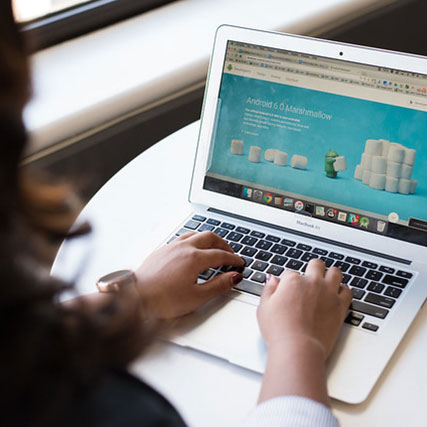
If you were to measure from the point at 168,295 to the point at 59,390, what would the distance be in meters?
0.39

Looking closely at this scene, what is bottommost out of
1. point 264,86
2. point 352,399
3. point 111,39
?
point 352,399

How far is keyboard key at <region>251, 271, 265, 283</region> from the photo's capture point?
2.91 ft

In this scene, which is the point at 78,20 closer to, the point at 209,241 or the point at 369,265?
the point at 209,241

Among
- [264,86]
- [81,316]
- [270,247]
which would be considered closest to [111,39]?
[264,86]

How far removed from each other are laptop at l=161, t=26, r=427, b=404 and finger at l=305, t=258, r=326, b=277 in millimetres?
40

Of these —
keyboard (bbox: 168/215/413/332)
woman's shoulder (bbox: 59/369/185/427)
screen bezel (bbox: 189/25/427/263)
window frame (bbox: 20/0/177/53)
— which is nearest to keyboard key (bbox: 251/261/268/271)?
keyboard (bbox: 168/215/413/332)

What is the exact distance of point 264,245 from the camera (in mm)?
957

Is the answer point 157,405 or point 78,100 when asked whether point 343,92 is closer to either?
point 157,405

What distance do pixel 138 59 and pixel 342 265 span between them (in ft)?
3.18

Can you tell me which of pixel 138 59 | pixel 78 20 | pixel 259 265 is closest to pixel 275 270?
pixel 259 265

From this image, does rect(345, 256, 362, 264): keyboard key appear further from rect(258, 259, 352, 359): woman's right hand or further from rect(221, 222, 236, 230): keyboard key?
rect(221, 222, 236, 230): keyboard key

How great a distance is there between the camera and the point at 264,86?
38.9 inches

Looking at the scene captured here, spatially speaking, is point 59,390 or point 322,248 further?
point 322,248

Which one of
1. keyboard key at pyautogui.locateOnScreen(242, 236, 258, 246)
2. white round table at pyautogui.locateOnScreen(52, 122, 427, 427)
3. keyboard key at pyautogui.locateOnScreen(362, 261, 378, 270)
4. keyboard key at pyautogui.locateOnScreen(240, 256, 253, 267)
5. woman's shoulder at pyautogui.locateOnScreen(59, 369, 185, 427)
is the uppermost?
woman's shoulder at pyautogui.locateOnScreen(59, 369, 185, 427)
